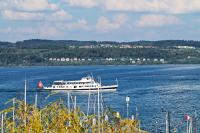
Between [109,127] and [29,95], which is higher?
[109,127]

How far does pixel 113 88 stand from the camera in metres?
128

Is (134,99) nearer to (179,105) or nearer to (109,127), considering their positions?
(179,105)

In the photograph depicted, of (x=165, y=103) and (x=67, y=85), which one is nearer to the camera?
(x=165, y=103)

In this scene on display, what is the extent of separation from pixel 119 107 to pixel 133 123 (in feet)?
227

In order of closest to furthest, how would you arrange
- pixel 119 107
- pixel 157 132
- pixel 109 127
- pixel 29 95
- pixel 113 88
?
pixel 109 127 → pixel 157 132 → pixel 119 107 → pixel 29 95 → pixel 113 88

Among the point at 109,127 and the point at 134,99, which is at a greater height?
the point at 109,127

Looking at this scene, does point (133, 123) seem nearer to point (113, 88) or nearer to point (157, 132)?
point (157, 132)

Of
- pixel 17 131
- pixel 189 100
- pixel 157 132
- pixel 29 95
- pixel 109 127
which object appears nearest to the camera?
pixel 17 131

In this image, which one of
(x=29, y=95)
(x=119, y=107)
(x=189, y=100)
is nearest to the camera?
(x=119, y=107)

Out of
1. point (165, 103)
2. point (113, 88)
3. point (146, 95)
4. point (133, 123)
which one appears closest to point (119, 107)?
point (165, 103)

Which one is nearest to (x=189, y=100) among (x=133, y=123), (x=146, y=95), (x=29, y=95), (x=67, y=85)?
(x=146, y=95)

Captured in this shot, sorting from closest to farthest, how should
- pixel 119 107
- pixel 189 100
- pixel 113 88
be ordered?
pixel 119 107 < pixel 189 100 < pixel 113 88

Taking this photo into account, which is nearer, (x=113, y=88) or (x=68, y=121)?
(x=68, y=121)

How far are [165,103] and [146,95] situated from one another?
648 inches
